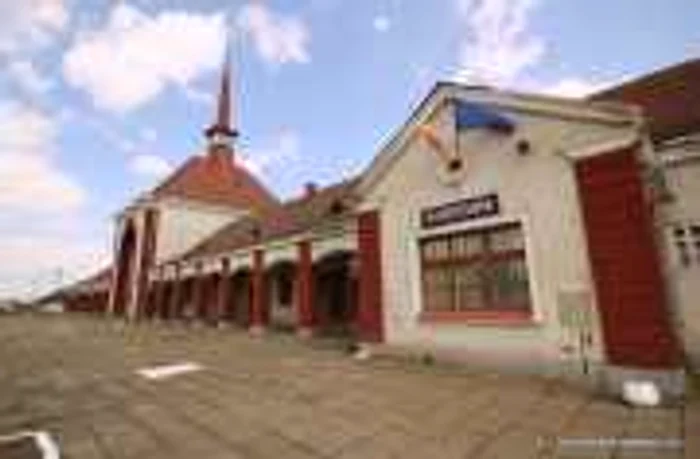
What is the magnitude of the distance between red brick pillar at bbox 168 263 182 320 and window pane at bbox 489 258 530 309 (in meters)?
24.7

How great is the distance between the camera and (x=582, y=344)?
9117 mm

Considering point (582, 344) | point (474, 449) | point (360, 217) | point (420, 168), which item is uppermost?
point (420, 168)

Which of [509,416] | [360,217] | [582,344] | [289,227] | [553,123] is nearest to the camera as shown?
[509,416]

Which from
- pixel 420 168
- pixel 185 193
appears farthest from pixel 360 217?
pixel 185 193

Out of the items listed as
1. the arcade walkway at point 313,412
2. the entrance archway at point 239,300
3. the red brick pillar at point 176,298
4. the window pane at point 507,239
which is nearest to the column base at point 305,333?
the arcade walkway at point 313,412

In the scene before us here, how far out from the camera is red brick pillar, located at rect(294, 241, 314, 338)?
60.2 feet

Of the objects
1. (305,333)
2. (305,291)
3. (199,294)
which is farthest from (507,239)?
(199,294)

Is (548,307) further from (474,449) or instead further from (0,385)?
(0,385)

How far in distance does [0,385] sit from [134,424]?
5.10 meters

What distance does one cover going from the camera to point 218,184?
39.8m

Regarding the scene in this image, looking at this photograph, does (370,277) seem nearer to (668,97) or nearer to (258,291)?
(668,97)

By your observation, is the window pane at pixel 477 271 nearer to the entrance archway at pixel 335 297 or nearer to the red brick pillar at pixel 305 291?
the red brick pillar at pixel 305 291

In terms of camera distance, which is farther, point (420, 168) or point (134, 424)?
point (420, 168)

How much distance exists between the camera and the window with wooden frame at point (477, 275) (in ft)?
34.2
